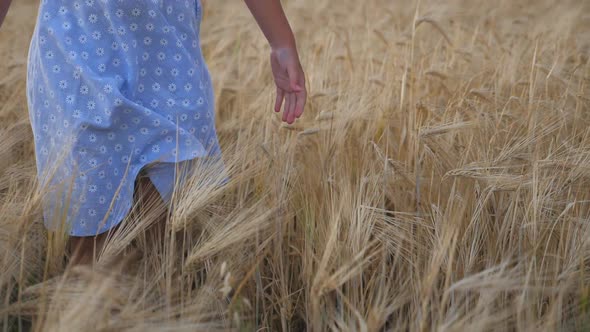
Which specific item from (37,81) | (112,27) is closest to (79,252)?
(37,81)

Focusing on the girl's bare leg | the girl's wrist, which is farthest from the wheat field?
the girl's wrist

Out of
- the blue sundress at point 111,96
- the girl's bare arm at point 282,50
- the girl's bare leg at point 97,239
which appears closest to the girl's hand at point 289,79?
the girl's bare arm at point 282,50

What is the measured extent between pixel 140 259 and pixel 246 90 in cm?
93

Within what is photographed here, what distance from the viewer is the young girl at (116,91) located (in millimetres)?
1392

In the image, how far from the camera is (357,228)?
1.23 metres

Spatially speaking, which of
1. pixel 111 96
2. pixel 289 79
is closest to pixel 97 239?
pixel 111 96

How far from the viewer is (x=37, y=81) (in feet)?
4.75

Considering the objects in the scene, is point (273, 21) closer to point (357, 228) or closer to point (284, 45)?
point (284, 45)

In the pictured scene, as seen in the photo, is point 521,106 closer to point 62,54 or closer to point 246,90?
point 246,90

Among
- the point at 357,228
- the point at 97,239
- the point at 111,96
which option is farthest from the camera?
the point at 97,239

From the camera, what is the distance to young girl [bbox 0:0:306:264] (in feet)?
4.57

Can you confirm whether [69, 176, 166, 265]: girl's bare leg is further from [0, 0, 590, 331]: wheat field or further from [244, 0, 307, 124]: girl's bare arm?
[244, 0, 307, 124]: girl's bare arm

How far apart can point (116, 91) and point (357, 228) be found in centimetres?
52

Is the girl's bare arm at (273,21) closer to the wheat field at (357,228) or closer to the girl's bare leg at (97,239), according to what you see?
the wheat field at (357,228)
